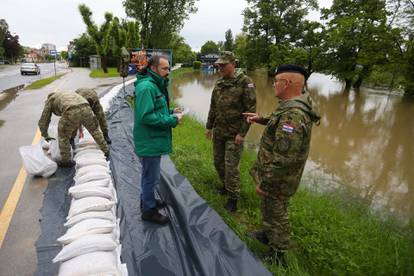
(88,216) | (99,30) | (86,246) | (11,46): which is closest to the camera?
(86,246)

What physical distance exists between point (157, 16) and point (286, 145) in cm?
3119

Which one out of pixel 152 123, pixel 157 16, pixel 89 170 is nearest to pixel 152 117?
pixel 152 123

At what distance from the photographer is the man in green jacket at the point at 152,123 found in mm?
2545

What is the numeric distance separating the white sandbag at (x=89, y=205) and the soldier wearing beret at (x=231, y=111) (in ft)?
4.65

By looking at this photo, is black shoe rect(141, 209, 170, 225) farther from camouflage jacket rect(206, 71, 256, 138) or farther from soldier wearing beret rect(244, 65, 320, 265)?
camouflage jacket rect(206, 71, 256, 138)

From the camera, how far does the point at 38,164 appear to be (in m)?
3.94

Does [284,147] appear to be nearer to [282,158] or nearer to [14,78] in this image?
[282,158]

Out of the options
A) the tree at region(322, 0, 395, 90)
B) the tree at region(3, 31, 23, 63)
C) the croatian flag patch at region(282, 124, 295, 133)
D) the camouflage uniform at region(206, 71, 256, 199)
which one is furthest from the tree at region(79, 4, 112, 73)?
the tree at region(3, 31, 23, 63)

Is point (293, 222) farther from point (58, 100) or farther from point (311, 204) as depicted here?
point (58, 100)

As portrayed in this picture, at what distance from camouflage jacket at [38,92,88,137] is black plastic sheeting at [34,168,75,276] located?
71 centimetres

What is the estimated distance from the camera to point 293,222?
3354 mm

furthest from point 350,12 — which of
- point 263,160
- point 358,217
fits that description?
point 263,160

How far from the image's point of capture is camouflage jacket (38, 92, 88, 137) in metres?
4.06

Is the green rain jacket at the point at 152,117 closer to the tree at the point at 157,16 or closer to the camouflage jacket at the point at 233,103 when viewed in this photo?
the camouflage jacket at the point at 233,103
